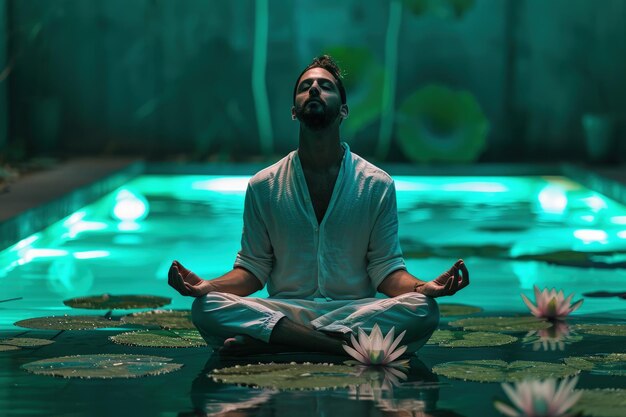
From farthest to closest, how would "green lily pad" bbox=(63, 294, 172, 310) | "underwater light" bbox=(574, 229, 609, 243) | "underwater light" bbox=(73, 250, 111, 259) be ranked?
"underwater light" bbox=(574, 229, 609, 243) → "underwater light" bbox=(73, 250, 111, 259) → "green lily pad" bbox=(63, 294, 172, 310)

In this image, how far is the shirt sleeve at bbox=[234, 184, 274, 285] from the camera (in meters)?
4.58

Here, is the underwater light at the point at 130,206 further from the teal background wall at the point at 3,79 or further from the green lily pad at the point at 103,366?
the green lily pad at the point at 103,366

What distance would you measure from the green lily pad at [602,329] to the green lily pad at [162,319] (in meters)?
1.41

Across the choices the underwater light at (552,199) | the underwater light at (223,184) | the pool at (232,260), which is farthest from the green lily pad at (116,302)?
the underwater light at (223,184)

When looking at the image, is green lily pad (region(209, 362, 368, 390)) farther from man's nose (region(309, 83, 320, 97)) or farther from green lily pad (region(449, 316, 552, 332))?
green lily pad (region(449, 316, 552, 332))

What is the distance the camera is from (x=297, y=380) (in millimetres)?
3924

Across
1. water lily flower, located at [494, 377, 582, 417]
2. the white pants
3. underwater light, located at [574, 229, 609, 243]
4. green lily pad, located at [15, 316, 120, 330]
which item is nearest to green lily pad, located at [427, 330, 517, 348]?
the white pants

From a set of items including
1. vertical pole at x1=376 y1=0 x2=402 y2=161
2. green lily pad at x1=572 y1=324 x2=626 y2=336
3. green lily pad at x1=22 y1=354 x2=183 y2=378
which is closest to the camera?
green lily pad at x1=22 y1=354 x2=183 y2=378

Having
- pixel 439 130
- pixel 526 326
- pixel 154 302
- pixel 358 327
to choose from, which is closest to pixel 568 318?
pixel 526 326

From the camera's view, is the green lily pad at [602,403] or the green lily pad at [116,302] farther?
the green lily pad at [116,302]

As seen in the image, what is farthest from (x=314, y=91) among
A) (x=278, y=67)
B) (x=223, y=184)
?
(x=278, y=67)

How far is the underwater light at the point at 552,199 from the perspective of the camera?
1068 centimetres

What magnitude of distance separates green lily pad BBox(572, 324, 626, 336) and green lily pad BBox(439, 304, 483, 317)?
53 cm

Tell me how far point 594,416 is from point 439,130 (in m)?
11.4
